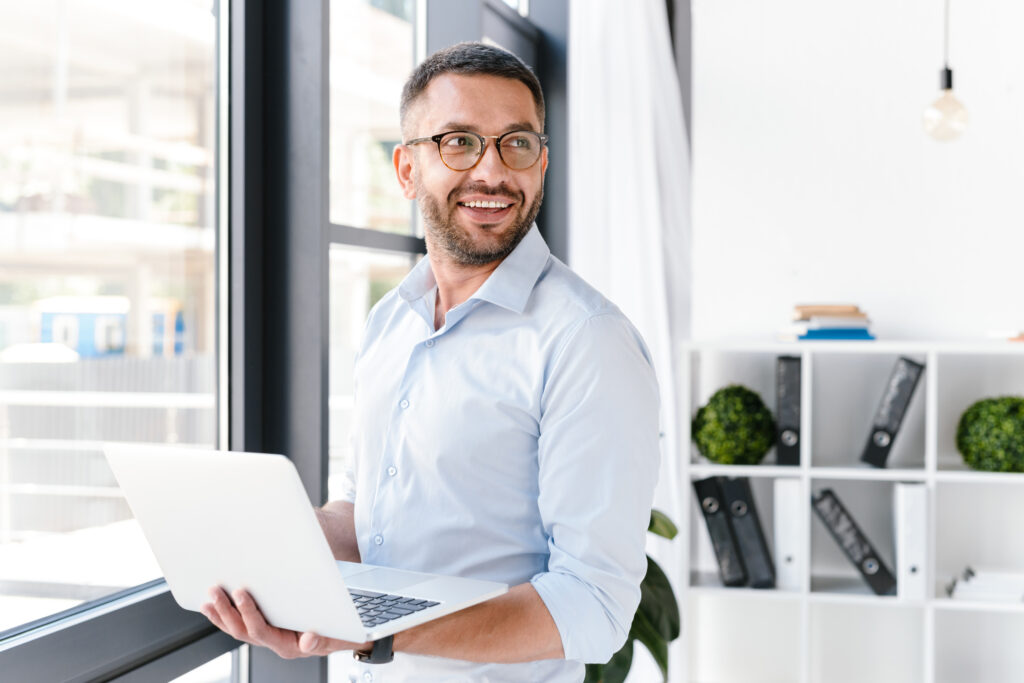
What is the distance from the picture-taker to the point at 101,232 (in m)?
1.57

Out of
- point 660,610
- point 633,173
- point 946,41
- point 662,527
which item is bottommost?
point 660,610

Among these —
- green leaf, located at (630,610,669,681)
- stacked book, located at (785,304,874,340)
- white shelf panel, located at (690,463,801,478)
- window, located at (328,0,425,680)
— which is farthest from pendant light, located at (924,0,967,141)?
green leaf, located at (630,610,669,681)

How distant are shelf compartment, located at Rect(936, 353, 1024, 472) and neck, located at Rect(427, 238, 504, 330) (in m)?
2.01

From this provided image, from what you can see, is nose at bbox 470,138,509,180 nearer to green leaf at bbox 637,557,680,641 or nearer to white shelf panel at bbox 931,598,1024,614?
green leaf at bbox 637,557,680,641

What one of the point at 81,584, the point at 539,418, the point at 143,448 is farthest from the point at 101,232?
the point at 539,418

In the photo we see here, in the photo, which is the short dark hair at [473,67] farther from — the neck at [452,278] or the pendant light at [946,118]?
the pendant light at [946,118]

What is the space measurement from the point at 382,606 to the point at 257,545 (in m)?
0.16

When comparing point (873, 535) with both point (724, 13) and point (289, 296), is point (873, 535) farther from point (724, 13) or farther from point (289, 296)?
point (289, 296)

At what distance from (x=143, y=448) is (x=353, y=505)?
51 centimetres

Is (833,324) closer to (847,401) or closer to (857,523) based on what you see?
(847,401)

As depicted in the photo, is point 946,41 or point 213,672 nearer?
point 213,672

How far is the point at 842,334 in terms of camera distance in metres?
2.81

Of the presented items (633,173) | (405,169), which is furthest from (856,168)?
(405,169)

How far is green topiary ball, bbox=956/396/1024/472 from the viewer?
8.79ft
